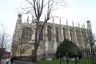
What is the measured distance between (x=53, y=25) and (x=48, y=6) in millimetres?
29039

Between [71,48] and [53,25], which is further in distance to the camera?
[53,25]

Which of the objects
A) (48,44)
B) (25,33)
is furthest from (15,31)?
(25,33)

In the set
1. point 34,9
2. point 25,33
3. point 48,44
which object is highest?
point 34,9

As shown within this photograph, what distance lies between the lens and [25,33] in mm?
30156

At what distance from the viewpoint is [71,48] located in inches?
483

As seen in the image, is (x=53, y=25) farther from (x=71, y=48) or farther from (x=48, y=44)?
(x=71, y=48)

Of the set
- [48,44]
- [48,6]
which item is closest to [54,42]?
[48,44]

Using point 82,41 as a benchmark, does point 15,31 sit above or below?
above

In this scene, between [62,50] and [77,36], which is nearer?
[62,50]

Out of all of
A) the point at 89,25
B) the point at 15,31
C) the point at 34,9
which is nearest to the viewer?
the point at 34,9

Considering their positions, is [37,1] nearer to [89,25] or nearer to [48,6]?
[48,6]

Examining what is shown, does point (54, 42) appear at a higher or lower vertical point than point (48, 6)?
lower

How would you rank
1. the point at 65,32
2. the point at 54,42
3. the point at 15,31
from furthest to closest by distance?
the point at 65,32, the point at 54,42, the point at 15,31

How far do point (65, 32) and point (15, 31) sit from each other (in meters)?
19.1
